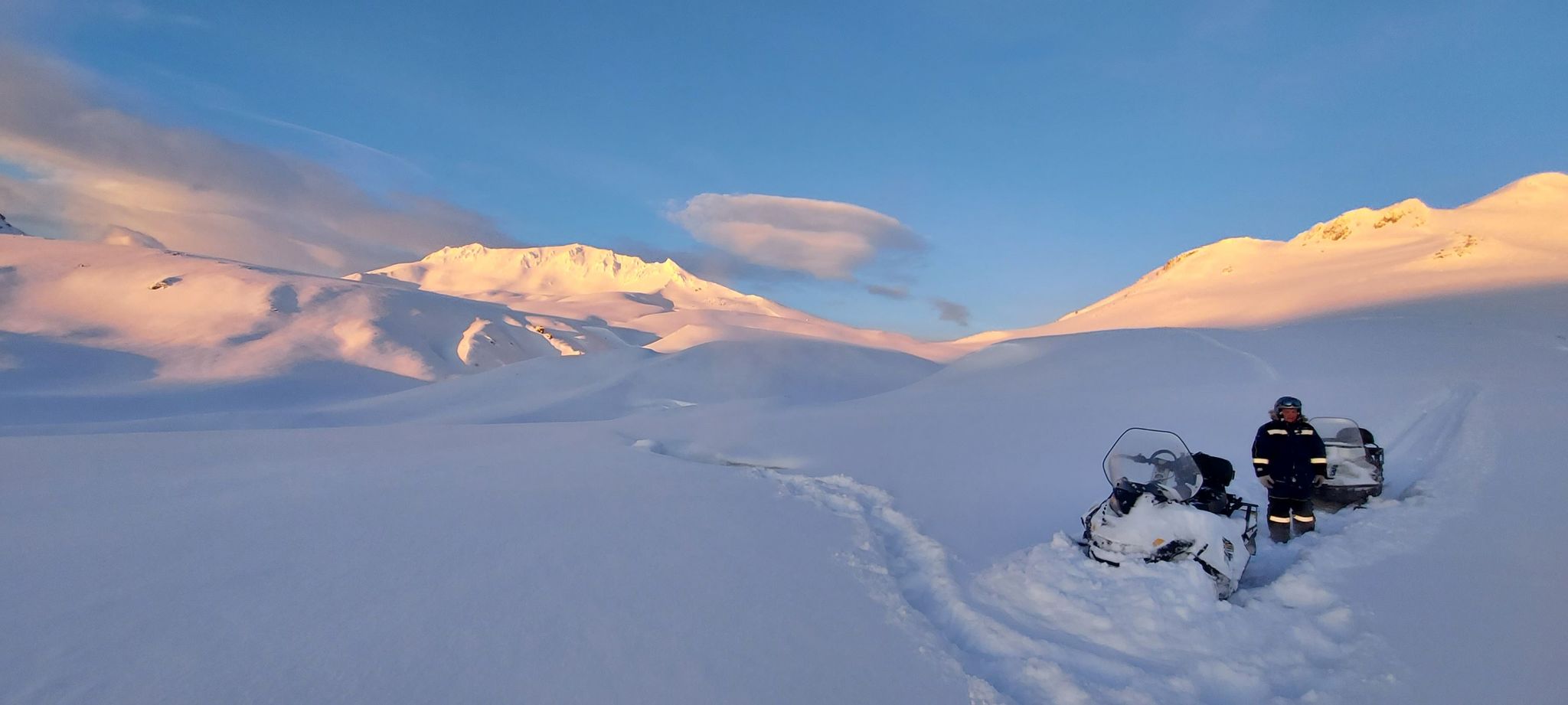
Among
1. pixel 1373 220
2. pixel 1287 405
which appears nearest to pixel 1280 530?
pixel 1287 405

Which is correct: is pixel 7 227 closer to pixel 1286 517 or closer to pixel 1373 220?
pixel 1286 517

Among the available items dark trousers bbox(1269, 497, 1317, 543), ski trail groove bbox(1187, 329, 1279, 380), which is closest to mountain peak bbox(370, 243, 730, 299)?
ski trail groove bbox(1187, 329, 1279, 380)

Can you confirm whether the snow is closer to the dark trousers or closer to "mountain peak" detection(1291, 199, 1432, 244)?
the dark trousers

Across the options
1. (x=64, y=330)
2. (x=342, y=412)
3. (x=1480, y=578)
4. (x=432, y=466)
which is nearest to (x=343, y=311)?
(x=64, y=330)

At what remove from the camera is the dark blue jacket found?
633 cm

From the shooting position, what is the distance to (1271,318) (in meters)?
27.2

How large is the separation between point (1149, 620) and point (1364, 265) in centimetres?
4166

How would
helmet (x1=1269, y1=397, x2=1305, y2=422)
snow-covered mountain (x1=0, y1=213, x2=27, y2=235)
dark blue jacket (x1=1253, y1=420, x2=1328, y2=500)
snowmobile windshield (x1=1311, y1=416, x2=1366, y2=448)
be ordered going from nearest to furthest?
dark blue jacket (x1=1253, y1=420, x2=1328, y2=500), helmet (x1=1269, y1=397, x2=1305, y2=422), snowmobile windshield (x1=1311, y1=416, x2=1366, y2=448), snow-covered mountain (x1=0, y1=213, x2=27, y2=235)

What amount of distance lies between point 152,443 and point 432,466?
12.4 feet

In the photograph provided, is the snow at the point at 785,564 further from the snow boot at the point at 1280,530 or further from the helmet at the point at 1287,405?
the helmet at the point at 1287,405

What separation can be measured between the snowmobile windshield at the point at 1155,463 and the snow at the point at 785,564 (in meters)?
0.85

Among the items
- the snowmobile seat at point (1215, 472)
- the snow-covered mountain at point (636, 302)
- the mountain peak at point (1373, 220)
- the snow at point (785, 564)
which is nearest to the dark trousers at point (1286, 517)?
the snow at point (785, 564)

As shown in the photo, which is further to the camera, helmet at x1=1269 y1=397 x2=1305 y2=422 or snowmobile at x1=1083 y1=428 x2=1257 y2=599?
helmet at x1=1269 y1=397 x2=1305 y2=422

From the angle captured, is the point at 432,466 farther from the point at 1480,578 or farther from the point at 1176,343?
the point at 1176,343
